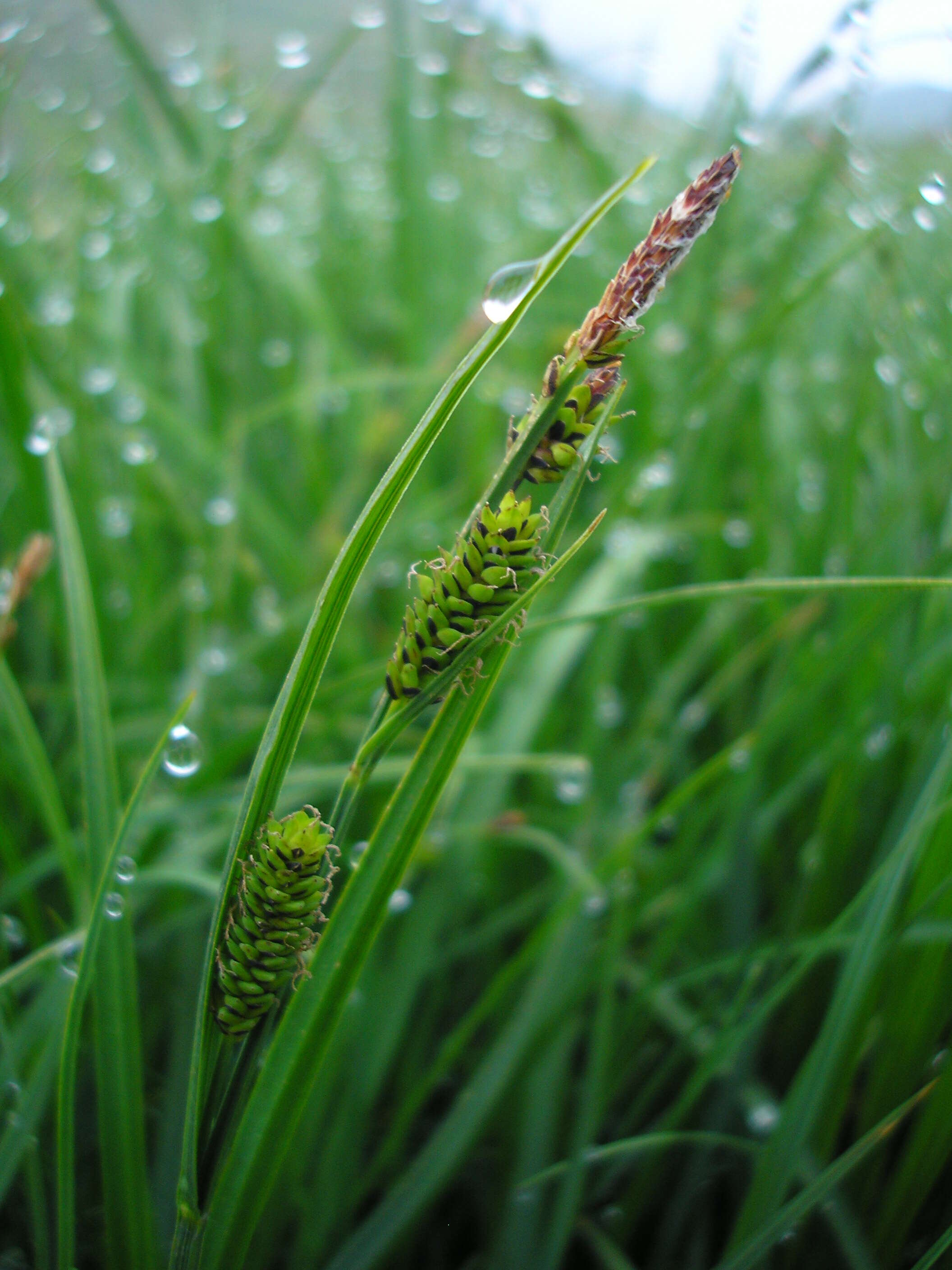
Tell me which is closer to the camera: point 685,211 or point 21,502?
point 685,211

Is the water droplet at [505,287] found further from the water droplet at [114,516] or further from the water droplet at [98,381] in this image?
the water droplet at [98,381]

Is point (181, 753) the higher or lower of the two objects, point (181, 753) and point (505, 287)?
the lower

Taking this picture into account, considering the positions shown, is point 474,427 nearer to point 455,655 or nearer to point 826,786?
point 826,786

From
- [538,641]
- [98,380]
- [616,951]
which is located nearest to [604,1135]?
[616,951]

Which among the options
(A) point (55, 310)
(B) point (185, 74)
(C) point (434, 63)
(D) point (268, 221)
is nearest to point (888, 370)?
(C) point (434, 63)

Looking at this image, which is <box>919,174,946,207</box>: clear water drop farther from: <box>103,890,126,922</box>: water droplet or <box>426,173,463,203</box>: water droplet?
<box>426,173,463,203</box>: water droplet

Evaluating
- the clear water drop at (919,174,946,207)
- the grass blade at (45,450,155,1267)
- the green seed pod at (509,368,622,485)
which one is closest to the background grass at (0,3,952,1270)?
the grass blade at (45,450,155,1267)

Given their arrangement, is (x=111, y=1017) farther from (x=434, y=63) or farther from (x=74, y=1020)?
(x=434, y=63)
